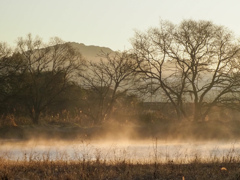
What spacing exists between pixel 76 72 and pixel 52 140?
50.9ft

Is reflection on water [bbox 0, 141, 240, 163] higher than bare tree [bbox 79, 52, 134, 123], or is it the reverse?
bare tree [bbox 79, 52, 134, 123]

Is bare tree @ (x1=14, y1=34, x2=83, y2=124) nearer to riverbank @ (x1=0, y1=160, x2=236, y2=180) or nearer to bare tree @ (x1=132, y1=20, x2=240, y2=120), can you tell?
bare tree @ (x1=132, y1=20, x2=240, y2=120)

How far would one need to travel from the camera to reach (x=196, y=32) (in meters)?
34.7

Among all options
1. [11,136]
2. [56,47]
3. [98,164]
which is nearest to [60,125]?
[11,136]

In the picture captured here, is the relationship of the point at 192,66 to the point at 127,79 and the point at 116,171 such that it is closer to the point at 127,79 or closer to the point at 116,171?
the point at 127,79

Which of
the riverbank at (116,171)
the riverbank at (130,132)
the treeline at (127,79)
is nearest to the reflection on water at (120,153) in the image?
the riverbank at (116,171)

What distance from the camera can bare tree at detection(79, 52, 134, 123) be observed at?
3969 centimetres

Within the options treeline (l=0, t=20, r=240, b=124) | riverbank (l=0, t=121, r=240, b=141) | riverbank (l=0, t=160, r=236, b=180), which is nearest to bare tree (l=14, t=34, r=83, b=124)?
treeline (l=0, t=20, r=240, b=124)

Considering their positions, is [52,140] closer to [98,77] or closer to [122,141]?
[122,141]

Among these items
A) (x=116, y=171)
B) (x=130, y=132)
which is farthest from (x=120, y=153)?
(x=130, y=132)

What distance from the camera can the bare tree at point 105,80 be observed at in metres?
39.7

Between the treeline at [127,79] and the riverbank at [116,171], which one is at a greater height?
the treeline at [127,79]

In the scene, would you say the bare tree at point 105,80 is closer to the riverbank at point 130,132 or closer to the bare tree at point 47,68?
the bare tree at point 47,68

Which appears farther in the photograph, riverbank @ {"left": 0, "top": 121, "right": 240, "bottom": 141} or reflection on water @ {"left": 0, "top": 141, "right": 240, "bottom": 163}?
riverbank @ {"left": 0, "top": 121, "right": 240, "bottom": 141}
